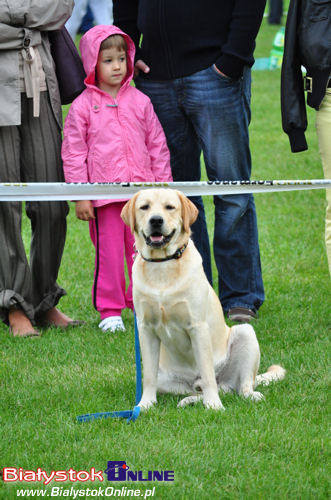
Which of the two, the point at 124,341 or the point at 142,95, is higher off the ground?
the point at 142,95

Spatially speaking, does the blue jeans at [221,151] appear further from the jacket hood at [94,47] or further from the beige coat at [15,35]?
the beige coat at [15,35]

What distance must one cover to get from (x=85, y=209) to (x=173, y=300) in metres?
1.55

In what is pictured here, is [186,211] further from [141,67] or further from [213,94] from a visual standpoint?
[141,67]

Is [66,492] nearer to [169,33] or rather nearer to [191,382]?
[191,382]

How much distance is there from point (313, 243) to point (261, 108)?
7815 mm

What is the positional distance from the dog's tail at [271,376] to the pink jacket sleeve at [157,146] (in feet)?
5.09

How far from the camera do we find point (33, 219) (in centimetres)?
553

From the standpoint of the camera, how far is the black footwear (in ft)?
18.5

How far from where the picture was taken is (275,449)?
11.5 ft

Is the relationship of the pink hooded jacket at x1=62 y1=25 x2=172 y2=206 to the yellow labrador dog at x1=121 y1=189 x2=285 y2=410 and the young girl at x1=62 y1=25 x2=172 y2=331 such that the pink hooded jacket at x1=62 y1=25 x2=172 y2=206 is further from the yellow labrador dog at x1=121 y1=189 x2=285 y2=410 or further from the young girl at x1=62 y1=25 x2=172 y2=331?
the yellow labrador dog at x1=121 y1=189 x2=285 y2=410

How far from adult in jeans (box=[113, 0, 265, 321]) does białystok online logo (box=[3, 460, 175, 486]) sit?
7.96 feet

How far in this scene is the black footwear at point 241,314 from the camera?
563cm

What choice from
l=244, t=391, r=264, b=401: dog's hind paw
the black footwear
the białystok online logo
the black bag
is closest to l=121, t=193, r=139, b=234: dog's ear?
l=244, t=391, r=264, b=401: dog's hind paw

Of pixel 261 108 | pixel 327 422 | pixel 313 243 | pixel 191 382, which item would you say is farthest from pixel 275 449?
pixel 261 108
